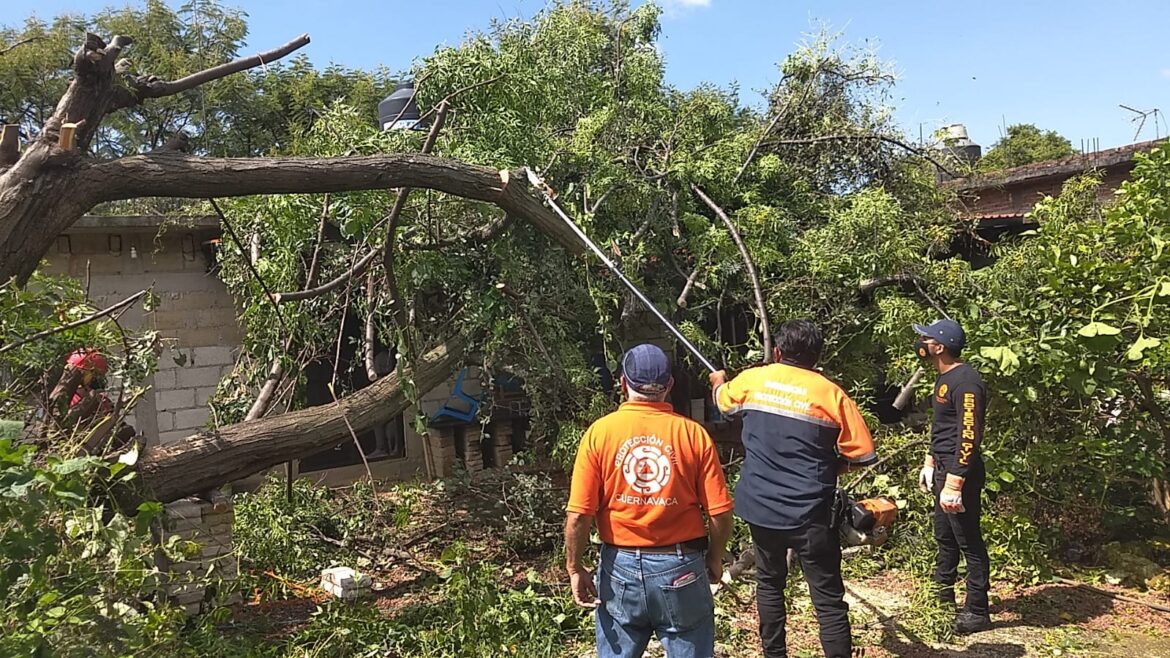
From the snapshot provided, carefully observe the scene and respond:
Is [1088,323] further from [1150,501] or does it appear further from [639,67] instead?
[639,67]

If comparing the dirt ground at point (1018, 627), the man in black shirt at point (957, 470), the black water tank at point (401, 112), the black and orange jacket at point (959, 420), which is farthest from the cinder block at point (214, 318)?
the black and orange jacket at point (959, 420)

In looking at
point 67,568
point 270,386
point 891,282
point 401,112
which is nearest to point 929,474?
point 891,282

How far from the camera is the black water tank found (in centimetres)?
630

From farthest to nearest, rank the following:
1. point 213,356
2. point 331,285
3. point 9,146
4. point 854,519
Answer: point 213,356 < point 331,285 < point 9,146 < point 854,519

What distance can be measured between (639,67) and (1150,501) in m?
5.34

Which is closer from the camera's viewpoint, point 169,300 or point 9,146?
point 9,146

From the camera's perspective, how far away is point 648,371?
122 inches

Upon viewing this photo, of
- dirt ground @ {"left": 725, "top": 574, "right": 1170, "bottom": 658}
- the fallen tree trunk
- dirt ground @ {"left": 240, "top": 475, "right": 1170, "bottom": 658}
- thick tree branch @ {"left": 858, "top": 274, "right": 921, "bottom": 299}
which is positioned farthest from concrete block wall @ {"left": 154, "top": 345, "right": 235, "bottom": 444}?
thick tree branch @ {"left": 858, "top": 274, "right": 921, "bottom": 299}

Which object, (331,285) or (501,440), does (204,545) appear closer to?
(331,285)

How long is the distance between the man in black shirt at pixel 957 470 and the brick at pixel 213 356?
606 centimetres

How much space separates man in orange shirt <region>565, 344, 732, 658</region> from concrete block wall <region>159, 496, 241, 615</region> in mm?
2498

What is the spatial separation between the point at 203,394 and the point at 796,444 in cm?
599

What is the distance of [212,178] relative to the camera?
4.27 meters

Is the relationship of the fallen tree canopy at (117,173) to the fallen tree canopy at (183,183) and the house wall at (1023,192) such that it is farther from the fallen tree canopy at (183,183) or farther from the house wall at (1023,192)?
the house wall at (1023,192)
